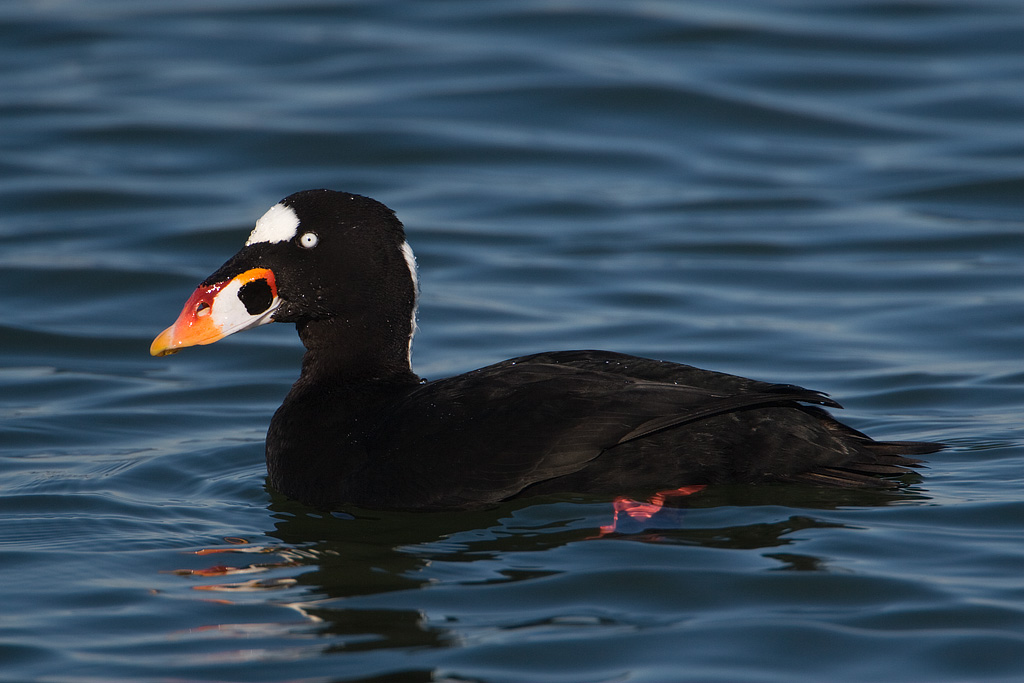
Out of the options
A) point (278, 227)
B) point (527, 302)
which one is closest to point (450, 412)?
point (278, 227)

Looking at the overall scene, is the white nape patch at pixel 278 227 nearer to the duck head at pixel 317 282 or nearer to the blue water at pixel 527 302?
the duck head at pixel 317 282

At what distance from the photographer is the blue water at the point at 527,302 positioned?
4473 mm

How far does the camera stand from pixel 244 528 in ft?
18.2

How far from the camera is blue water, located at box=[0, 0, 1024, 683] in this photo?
447 cm

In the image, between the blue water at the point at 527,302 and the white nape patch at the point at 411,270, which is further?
the white nape patch at the point at 411,270

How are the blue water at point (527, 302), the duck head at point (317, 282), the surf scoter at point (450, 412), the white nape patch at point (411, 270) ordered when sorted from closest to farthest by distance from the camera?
the blue water at point (527, 302) < the surf scoter at point (450, 412) < the duck head at point (317, 282) < the white nape patch at point (411, 270)

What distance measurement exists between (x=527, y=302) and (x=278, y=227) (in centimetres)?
345

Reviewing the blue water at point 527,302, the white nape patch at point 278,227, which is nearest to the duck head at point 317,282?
the white nape patch at point 278,227

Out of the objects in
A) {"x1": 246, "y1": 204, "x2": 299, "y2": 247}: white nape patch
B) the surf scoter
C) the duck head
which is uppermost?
{"x1": 246, "y1": 204, "x2": 299, "y2": 247}: white nape patch

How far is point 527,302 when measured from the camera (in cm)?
928

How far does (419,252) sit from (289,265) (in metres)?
4.36

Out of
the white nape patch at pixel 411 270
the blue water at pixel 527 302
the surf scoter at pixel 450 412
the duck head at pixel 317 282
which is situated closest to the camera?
the blue water at pixel 527 302

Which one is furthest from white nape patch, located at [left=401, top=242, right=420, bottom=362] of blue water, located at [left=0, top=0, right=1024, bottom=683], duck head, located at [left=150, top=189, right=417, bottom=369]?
blue water, located at [left=0, top=0, right=1024, bottom=683]

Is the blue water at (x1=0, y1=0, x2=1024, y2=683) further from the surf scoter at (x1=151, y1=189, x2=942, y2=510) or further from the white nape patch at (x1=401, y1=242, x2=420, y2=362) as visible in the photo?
the white nape patch at (x1=401, y1=242, x2=420, y2=362)
